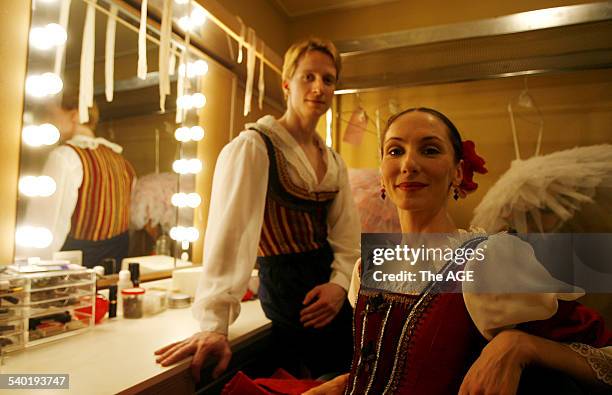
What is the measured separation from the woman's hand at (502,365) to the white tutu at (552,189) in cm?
20

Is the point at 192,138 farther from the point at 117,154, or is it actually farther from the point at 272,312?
the point at 272,312

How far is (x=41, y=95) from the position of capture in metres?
0.74

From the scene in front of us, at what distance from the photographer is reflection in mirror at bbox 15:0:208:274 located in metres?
0.74

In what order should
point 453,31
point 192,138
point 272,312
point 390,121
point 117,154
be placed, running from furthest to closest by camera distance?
point 192,138 → point 117,154 → point 272,312 → point 453,31 → point 390,121

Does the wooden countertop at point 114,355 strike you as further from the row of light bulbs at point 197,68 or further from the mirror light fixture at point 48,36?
the row of light bulbs at point 197,68

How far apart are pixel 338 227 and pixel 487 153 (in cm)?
36

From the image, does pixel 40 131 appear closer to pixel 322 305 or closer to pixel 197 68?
pixel 197 68

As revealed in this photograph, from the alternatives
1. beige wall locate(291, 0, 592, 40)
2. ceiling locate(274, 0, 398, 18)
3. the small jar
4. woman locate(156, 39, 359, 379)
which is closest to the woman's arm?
woman locate(156, 39, 359, 379)

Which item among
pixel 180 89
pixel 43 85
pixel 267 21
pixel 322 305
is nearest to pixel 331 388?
pixel 322 305

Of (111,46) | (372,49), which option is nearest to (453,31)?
(372,49)

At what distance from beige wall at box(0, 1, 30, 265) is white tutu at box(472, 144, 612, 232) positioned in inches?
34.5

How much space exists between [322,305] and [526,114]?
515 mm

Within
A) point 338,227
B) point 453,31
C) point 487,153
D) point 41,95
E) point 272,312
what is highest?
point 453,31

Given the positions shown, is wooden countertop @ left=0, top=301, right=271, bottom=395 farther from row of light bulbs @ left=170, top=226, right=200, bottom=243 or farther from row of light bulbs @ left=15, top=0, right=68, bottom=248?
row of light bulbs @ left=170, top=226, right=200, bottom=243
